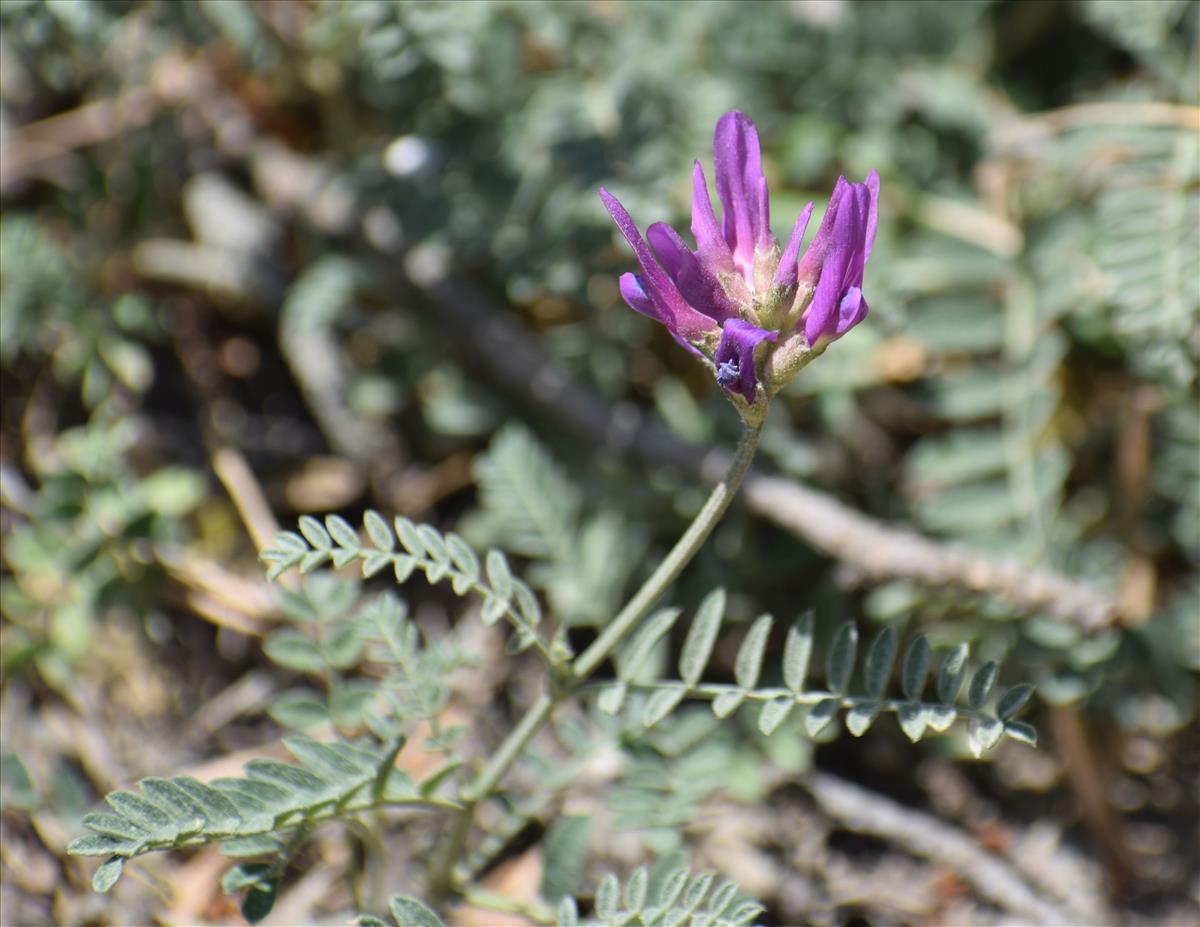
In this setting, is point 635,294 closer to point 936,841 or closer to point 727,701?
point 727,701

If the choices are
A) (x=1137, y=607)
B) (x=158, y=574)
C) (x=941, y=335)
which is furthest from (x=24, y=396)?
(x=1137, y=607)

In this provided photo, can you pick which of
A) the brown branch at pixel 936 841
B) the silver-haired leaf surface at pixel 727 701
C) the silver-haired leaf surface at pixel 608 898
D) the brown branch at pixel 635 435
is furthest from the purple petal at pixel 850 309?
the brown branch at pixel 936 841

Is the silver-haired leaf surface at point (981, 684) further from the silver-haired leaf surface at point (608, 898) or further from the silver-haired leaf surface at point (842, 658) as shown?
the silver-haired leaf surface at point (608, 898)

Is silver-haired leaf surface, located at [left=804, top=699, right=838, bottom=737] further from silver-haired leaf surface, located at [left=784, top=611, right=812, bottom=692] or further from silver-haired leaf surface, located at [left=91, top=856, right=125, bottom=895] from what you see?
silver-haired leaf surface, located at [left=91, top=856, right=125, bottom=895]

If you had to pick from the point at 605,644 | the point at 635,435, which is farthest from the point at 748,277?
the point at 635,435

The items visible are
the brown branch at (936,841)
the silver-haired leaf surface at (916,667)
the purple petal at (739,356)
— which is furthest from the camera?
the brown branch at (936,841)

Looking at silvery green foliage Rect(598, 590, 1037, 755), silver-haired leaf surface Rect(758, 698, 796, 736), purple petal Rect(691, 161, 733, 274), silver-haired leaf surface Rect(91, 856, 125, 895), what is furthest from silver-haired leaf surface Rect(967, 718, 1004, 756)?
silver-haired leaf surface Rect(91, 856, 125, 895)
